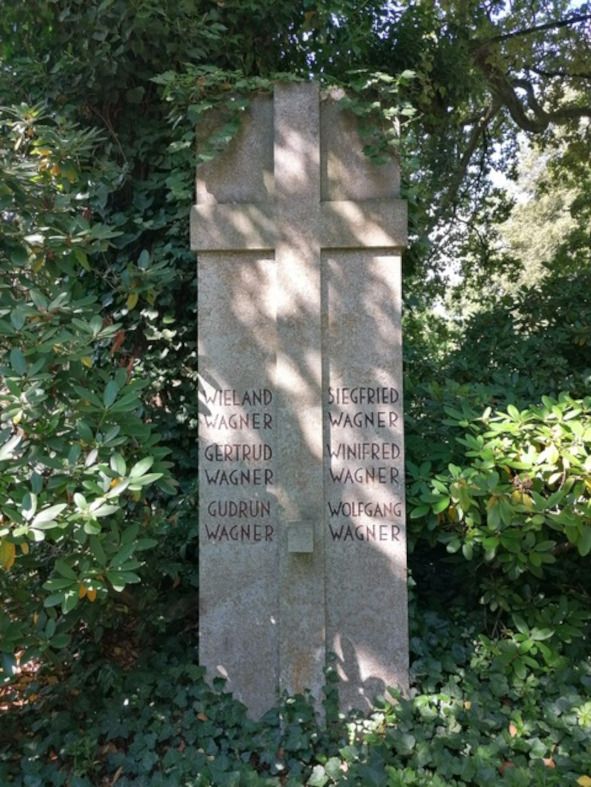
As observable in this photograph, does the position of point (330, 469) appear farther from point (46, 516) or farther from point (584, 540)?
point (46, 516)

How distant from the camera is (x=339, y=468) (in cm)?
354

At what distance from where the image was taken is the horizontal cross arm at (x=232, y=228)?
3541 millimetres

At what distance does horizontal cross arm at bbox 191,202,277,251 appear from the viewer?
11.6 feet

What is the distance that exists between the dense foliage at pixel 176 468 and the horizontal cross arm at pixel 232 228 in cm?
27

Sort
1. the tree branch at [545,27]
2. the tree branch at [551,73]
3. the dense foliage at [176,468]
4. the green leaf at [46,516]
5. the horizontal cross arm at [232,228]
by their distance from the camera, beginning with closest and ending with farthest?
1. the green leaf at [46,516]
2. the dense foliage at [176,468]
3. the horizontal cross arm at [232,228]
4. the tree branch at [545,27]
5. the tree branch at [551,73]

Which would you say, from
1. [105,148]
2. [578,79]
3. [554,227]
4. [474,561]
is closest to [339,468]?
[474,561]

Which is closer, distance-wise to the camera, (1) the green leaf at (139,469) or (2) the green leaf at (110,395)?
(1) the green leaf at (139,469)

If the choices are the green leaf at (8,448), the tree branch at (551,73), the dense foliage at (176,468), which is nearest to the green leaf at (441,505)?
the dense foliage at (176,468)

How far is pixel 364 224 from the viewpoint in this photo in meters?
3.51

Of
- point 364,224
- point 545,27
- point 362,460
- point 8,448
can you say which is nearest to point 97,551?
point 8,448

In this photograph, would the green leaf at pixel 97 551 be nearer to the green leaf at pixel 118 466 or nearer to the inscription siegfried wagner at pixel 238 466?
the green leaf at pixel 118 466

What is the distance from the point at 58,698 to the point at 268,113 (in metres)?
3.12

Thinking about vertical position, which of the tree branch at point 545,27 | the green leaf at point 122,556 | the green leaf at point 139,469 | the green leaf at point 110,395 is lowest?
the green leaf at point 122,556

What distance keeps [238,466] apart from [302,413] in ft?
1.41
